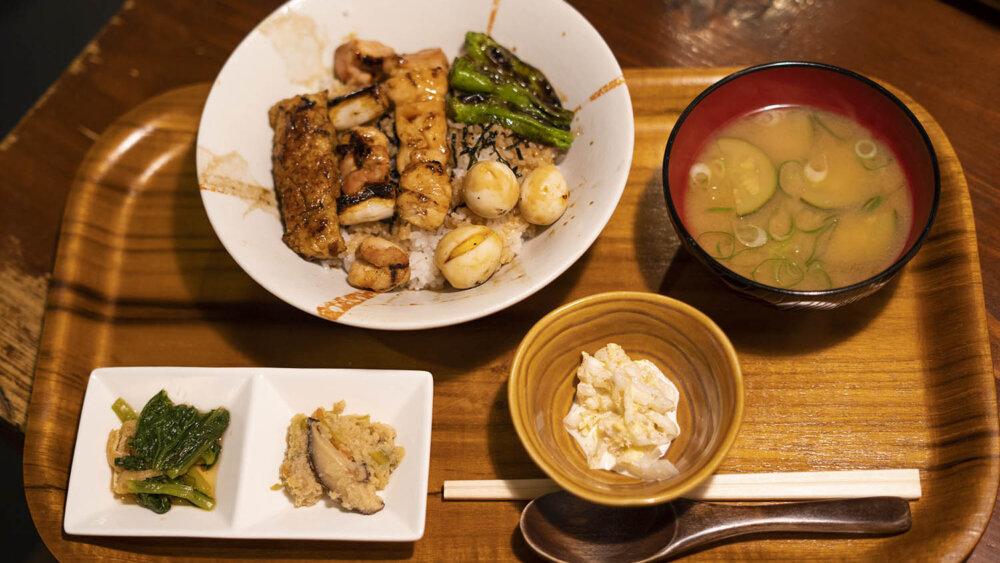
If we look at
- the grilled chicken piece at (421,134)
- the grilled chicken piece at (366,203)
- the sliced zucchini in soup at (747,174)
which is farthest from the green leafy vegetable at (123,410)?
the sliced zucchini in soup at (747,174)

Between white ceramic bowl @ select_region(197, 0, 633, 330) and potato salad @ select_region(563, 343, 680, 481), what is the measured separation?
13.0 inches

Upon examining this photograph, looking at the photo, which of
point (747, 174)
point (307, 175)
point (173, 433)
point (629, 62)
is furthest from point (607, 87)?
point (173, 433)

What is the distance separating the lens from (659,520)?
1.96 m

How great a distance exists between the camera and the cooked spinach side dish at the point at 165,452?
2.06m

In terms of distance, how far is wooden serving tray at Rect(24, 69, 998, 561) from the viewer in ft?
6.66

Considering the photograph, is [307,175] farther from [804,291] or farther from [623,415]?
[804,291]

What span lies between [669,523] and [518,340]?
752mm

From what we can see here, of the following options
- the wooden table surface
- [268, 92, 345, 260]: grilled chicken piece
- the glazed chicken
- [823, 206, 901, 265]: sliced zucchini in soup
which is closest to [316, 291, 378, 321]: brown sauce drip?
[268, 92, 345, 260]: grilled chicken piece

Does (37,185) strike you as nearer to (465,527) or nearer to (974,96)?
(465,527)

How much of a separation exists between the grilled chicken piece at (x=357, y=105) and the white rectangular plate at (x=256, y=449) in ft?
3.19

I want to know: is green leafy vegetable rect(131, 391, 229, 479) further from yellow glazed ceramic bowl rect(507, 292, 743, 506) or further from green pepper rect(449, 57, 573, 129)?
→ green pepper rect(449, 57, 573, 129)

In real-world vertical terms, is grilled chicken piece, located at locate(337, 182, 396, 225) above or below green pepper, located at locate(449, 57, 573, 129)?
below

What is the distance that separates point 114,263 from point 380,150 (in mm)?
1145

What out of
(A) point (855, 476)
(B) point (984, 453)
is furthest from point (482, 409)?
(B) point (984, 453)
